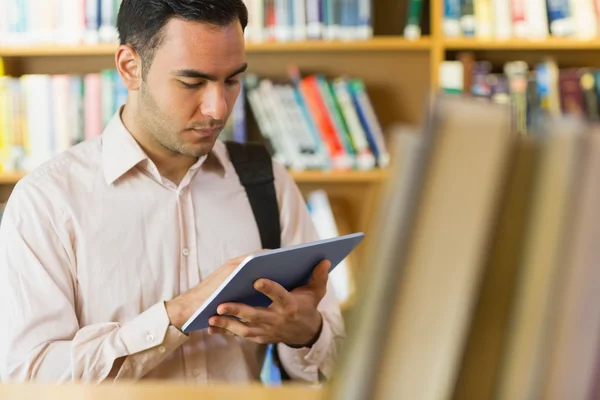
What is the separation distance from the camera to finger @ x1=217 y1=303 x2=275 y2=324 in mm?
1112

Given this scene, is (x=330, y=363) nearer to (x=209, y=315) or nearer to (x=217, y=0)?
(x=209, y=315)

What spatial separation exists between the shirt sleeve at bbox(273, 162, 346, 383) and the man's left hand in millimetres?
83

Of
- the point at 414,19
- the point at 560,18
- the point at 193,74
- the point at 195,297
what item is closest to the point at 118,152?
the point at 193,74

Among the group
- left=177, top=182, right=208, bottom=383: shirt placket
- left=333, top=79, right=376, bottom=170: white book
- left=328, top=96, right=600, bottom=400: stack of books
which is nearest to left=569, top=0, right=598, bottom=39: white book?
left=333, top=79, right=376, bottom=170: white book

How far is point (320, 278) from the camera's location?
120 centimetres

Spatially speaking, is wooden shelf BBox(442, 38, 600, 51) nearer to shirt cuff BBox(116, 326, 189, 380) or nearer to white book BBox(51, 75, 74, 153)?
white book BBox(51, 75, 74, 153)

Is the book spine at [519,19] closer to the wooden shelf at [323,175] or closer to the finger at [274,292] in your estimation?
the wooden shelf at [323,175]

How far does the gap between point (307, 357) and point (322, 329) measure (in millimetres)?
57

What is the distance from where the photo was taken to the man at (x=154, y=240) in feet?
3.94

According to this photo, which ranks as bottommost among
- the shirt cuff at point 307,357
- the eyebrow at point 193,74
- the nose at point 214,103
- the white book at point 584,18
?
the shirt cuff at point 307,357

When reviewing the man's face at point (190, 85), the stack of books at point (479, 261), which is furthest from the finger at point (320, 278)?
the stack of books at point (479, 261)

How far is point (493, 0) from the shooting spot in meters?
2.40

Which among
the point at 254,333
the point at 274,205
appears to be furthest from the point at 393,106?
the point at 254,333

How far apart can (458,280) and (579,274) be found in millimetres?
61
